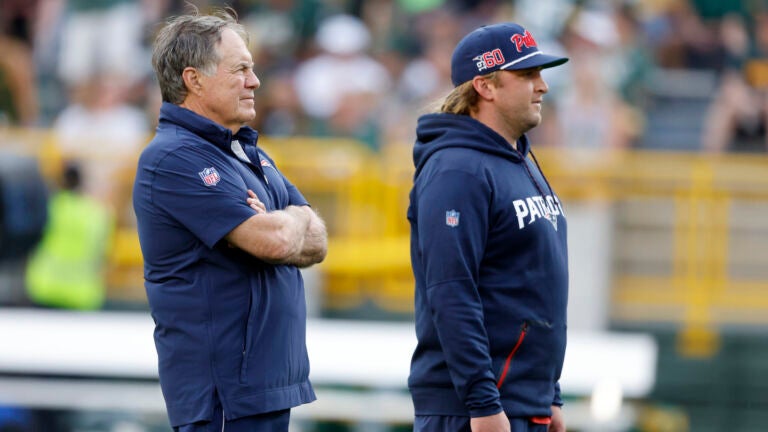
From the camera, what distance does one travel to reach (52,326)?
9898mm

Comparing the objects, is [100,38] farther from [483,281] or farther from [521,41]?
[483,281]

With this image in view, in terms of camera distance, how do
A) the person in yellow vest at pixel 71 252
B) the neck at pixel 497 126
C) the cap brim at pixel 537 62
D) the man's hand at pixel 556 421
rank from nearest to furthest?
the cap brim at pixel 537 62 → the neck at pixel 497 126 → the man's hand at pixel 556 421 → the person in yellow vest at pixel 71 252

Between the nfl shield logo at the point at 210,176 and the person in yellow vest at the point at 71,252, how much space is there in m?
6.59

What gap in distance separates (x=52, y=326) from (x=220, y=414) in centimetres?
632

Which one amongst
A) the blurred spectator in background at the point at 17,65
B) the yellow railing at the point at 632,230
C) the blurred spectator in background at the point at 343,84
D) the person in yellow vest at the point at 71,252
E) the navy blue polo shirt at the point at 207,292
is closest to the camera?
the navy blue polo shirt at the point at 207,292

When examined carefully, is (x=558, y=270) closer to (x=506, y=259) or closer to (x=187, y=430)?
(x=506, y=259)

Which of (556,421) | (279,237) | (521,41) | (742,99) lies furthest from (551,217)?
(742,99)

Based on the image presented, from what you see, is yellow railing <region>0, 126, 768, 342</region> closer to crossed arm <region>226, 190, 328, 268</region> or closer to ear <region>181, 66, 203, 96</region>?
crossed arm <region>226, 190, 328, 268</region>

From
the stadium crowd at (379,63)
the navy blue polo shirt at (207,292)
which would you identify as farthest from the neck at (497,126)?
the stadium crowd at (379,63)

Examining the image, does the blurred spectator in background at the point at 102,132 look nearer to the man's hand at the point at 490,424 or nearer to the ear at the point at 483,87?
the ear at the point at 483,87

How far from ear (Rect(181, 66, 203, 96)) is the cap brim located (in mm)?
961

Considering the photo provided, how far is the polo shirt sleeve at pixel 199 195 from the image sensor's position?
154 inches

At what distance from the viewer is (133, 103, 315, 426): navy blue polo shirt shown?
12.8 ft

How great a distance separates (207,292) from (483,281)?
86 cm
